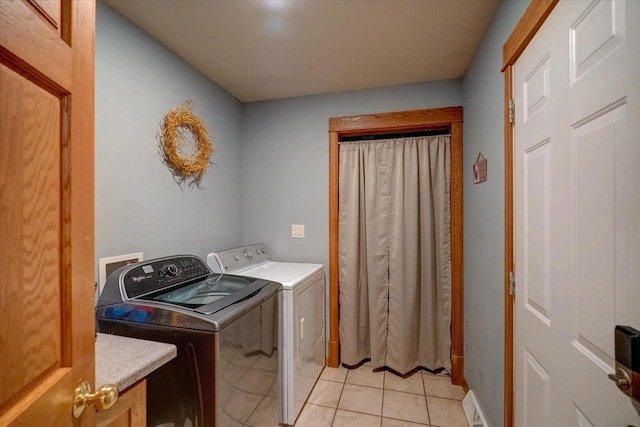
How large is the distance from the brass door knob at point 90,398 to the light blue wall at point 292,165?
2.00 m

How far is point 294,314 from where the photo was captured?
5.87ft

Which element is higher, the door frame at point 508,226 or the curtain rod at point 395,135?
the curtain rod at point 395,135

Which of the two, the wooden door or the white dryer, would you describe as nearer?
the wooden door

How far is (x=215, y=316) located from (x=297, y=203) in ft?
5.10

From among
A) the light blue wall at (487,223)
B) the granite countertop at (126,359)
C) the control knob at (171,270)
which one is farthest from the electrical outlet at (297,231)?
the granite countertop at (126,359)

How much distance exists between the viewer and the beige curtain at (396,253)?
2.37 meters

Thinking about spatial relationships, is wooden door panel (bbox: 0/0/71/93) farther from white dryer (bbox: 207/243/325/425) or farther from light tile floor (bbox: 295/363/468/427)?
light tile floor (bbox: 295/363/468/427)

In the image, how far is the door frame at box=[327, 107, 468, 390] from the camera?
2.25m

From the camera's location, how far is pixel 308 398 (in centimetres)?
206

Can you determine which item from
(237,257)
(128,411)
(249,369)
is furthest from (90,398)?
(237,257)

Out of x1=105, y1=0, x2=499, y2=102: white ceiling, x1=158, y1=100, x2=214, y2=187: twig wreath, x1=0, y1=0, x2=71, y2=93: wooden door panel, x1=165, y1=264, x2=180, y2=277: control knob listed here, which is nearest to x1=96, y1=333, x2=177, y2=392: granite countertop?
x1=165, y1=264, x2=180, y2=277: control knob

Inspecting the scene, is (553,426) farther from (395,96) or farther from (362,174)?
(395,96)

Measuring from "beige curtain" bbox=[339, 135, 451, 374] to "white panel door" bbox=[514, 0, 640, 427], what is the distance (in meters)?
1.14

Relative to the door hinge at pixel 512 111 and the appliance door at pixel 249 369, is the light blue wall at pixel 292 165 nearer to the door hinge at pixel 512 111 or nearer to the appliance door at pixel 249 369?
the appliance door at pixel 249 369
